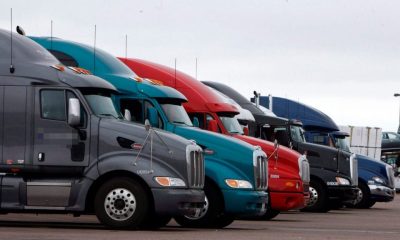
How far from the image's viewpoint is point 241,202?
20297 mm

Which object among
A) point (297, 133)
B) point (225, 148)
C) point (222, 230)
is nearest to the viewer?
point (222, 230)

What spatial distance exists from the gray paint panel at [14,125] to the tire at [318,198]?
1261cm

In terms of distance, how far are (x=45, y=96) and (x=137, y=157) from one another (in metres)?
1.67

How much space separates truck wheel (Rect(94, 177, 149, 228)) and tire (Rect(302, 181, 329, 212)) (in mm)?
12333

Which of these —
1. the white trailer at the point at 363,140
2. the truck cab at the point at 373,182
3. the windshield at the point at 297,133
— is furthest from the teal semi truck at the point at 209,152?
the white trailer at the point at 363,140

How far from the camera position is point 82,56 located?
72.9ft

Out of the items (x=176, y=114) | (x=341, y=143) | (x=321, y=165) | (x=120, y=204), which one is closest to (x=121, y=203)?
(x=120, y=204)

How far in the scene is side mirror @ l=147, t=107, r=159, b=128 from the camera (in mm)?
20953

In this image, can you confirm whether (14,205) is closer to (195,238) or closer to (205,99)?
(195,238)

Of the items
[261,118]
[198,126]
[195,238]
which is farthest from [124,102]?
[261,118]

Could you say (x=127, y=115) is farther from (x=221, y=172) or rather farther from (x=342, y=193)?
(x=342, y=193)

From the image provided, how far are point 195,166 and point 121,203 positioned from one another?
134 centimetres

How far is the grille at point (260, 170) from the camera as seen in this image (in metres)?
21.0

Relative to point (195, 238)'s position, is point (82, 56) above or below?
above
